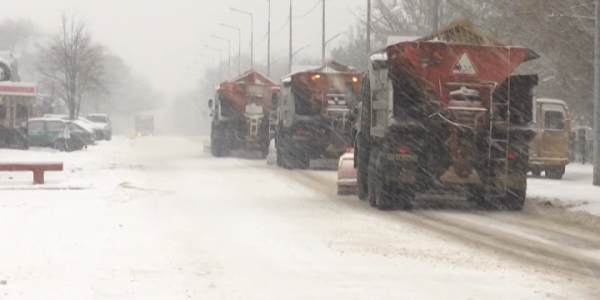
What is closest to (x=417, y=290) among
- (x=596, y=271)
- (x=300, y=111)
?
(x=596, y=271)

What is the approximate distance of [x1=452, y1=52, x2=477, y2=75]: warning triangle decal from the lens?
53.7 ft

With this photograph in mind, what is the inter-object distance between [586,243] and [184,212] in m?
6.48

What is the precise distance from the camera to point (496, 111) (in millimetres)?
16797

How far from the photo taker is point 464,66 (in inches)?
645

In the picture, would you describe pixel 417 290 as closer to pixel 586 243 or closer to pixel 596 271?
pixel 596 271

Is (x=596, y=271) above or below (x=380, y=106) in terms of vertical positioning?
below

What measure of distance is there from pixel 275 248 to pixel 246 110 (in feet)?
83.8

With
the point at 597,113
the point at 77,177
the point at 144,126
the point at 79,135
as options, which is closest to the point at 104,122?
the point at 79,135

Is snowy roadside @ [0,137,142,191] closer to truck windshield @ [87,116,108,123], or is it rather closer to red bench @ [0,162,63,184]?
red bench @ [0,162,63,184]

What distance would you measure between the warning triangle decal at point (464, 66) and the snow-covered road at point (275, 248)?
7.72ft

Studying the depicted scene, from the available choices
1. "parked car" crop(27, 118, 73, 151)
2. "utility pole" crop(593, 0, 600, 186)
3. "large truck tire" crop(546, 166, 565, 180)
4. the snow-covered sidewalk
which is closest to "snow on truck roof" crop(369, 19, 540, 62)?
the snow-covered sidewalk

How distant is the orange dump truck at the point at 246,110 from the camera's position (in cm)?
3691

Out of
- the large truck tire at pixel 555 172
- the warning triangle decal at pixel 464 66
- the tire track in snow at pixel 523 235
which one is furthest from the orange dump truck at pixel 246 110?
Result: the warning triangle decal at pixel 464 66

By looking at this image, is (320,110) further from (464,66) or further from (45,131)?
(45,131)
